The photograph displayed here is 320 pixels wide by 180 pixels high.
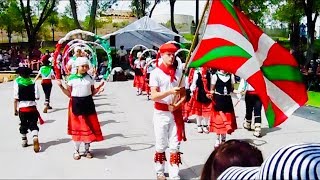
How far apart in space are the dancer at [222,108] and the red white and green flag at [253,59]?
362 centimetres

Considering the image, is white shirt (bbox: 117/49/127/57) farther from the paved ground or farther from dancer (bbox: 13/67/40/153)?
dancer (bbox: 13/67/40/153)

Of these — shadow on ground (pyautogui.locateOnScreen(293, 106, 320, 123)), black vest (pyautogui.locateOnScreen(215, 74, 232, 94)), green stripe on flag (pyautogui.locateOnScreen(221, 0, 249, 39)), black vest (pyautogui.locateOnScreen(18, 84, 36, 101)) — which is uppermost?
green stripe on flag (pyautogui.locateOnScreen(221, 0, 249, 39))

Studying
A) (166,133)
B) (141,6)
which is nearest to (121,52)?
(141,6)

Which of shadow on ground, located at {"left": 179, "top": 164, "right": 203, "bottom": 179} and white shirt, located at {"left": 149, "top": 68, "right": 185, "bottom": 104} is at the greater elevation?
white shirt, located at {"left": 149, "top": 68, "right": 185, "bottom": 104}

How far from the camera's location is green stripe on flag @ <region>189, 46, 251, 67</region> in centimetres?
380

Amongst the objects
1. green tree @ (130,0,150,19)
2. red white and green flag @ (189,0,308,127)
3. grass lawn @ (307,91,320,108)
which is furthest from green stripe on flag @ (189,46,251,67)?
green tree @ (130,0,150,19)

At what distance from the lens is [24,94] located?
781 centimetres

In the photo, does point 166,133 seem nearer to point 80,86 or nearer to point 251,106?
point 80,86

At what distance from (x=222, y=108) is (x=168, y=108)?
91.6 inches

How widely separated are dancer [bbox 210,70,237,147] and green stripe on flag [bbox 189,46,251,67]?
144 inches

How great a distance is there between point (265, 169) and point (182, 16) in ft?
260

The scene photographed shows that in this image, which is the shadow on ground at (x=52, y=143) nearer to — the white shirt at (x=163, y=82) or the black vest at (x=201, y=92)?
the black vest at (x=201, y=92)

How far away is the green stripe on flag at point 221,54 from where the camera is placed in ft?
12.5

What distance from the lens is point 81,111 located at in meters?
7.18
